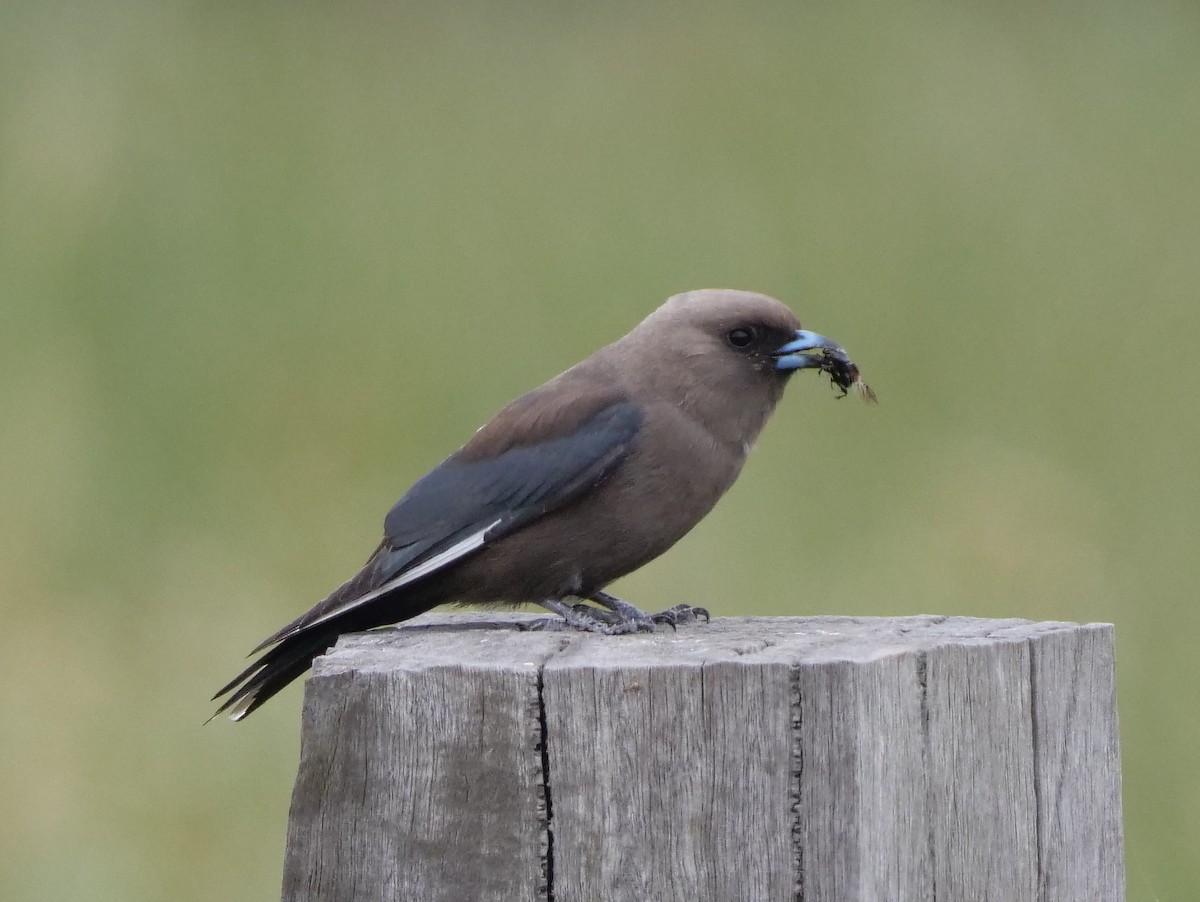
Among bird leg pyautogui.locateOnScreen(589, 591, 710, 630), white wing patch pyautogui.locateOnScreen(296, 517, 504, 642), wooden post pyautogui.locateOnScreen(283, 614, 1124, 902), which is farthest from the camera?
bird leg pyautogui.locateOnScreen(589, 591, 710, 630)

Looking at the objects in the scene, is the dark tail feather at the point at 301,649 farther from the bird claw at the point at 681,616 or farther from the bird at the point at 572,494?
the bird claw at the point at 681,616

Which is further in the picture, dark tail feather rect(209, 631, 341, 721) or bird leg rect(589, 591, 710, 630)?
bird leg rect(589, 591, 710, 630)

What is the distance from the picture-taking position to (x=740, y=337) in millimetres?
5055

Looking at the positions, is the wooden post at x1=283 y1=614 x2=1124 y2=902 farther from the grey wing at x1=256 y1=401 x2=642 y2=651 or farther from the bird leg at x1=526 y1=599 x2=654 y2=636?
the grey wing at x1=256 y1=401 x2=642 y2=651

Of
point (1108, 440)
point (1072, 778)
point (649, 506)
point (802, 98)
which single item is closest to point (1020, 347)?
point (1108, 440)

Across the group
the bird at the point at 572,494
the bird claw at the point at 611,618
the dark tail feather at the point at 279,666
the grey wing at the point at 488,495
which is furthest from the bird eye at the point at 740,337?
the dark tail feather at the point at 279,666

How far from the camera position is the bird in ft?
14.8

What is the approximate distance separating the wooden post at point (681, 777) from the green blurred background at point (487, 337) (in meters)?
3.17

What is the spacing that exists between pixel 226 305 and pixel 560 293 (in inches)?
58.2

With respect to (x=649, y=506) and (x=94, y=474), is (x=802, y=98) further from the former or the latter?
(x=649, y=506)

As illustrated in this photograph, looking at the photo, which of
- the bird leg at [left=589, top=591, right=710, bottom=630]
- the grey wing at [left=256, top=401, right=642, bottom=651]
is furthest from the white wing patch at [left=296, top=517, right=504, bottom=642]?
the bird leg at [left=589, top=591, right=710, bottom=630]

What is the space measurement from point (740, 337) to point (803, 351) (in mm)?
171

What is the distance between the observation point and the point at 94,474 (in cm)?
774

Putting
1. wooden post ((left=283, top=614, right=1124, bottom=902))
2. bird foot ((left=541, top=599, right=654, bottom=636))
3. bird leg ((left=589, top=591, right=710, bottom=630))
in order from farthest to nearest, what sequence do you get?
bird leg ((left=589, top=591, right=710, bottom=630)) < bird foot ((left=541, top=599, right=654, bottom=636)) < wooden post ((left=283, top=614, right=1124, bottom=902))
